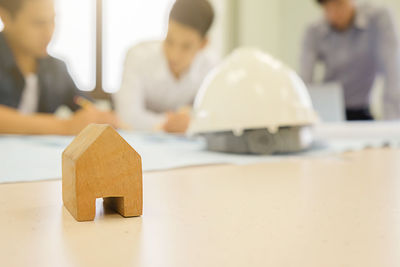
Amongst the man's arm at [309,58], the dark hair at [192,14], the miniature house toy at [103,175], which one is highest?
the dark hair at [192,14]

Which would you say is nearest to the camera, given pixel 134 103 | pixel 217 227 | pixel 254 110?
pixel 217 227

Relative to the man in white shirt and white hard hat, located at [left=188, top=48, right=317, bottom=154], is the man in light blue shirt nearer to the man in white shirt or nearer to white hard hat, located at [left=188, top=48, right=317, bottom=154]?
the man in white shirt

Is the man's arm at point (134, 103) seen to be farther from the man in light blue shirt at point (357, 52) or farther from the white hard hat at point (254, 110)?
the man in light blue shirt at point (357, 52)

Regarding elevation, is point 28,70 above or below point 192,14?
below

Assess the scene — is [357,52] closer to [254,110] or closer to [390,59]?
[390,59]

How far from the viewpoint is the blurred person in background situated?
1.27m

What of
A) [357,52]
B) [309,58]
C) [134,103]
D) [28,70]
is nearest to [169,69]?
[134,103]

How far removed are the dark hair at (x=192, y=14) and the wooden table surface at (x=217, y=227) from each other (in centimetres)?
156

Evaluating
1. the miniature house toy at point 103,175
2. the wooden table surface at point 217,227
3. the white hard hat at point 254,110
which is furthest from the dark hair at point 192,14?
the miniature house toy at point 103,175

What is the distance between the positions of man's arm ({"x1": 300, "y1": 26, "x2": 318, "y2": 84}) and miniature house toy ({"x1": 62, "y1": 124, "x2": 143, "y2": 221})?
210 cm

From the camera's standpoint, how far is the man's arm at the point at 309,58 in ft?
7.37

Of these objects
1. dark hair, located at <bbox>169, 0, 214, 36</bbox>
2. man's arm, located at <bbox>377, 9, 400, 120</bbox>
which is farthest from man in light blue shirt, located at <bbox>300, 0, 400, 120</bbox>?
dark hair, located at <bbox>169, 0, 214, 36</bbox>

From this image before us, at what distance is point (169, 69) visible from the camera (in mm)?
1893

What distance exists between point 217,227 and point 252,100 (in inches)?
20.2
